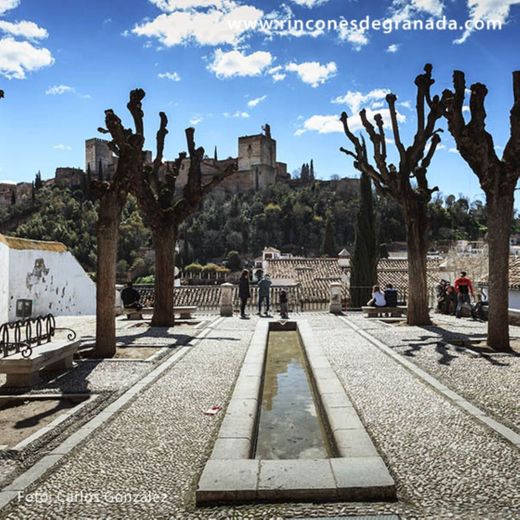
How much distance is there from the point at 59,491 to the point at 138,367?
4.23 m

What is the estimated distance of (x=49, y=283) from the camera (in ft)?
52.9

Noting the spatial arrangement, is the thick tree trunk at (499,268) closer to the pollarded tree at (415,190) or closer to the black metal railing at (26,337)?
the pollarded tree at (415,190)

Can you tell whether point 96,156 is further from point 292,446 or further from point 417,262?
point 292,446

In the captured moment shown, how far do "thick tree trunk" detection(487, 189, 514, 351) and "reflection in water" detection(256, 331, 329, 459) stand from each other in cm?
355

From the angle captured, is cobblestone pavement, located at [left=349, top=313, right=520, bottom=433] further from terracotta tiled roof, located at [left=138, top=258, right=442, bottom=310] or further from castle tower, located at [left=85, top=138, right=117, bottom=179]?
castle tower, located at [left=85, top=138, right=117, bottom=179]

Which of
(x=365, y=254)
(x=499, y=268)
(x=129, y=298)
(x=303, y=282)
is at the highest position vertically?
(x=365, y=254)

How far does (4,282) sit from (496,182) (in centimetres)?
1227

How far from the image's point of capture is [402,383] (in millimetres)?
6500

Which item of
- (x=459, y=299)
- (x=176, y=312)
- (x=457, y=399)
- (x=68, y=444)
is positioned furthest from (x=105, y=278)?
(x=459, y=299)

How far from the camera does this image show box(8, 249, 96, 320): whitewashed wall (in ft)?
47.0

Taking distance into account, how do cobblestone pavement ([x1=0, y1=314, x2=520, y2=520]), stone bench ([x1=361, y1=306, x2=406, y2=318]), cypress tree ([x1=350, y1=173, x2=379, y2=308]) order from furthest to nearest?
cypress tree ([x1=350, y1=173, x2=379, y2=308]) < stone bench ([x1=361, y1=306, x2=406, y2=318]) < cobblestone pavement ([x1=0, y1=314, x2=520, y2=520])

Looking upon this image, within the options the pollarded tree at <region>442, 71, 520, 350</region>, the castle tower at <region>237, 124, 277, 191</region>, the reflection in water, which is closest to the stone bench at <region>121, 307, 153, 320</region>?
the reflection in water

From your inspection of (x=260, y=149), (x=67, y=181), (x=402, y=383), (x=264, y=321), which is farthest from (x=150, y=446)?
(x=67, y=181)

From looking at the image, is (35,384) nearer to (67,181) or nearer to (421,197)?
(421,197)
